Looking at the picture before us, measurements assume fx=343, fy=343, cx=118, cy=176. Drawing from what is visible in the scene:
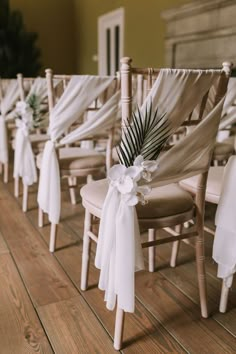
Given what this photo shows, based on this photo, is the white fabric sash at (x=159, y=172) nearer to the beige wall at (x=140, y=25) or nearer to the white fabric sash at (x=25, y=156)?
the white fabric sash at (x=25, y=156)

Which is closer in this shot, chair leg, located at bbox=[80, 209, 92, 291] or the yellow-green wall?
chair leg, located at bbox=[80, 209, 92, 291]

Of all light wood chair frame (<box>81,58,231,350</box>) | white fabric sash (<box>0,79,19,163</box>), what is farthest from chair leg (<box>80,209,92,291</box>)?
white fabric sash (<box>0,79,19,163</box>)

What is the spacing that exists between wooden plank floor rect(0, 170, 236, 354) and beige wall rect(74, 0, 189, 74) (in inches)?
130

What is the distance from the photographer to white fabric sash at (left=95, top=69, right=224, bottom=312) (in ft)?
3.60

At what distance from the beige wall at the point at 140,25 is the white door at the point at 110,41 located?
0.38 feet

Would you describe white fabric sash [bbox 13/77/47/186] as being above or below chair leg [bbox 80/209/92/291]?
above

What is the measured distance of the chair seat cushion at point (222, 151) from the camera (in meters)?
2.24

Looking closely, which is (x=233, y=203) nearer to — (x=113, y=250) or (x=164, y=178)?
(x=164, y=178)

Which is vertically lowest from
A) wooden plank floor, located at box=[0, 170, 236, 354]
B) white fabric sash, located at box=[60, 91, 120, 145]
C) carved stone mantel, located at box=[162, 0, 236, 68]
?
wooden plank floor, located at box=[0, 170, 236, 354]

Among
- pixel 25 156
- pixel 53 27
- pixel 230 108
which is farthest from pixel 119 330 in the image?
pixel 53 27

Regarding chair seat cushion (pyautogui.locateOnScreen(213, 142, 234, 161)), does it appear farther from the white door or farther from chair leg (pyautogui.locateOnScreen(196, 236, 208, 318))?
the white door

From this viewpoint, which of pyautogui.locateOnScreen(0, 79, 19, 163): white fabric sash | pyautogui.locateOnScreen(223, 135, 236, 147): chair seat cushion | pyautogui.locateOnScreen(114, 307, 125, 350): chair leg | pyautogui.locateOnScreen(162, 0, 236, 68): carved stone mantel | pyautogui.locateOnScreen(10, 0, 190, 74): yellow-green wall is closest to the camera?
pyautogui.locateOnScreen(114, 307, 125, 350): chair leg

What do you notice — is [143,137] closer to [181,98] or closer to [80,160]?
[181,98]

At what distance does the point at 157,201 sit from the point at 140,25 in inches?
161
